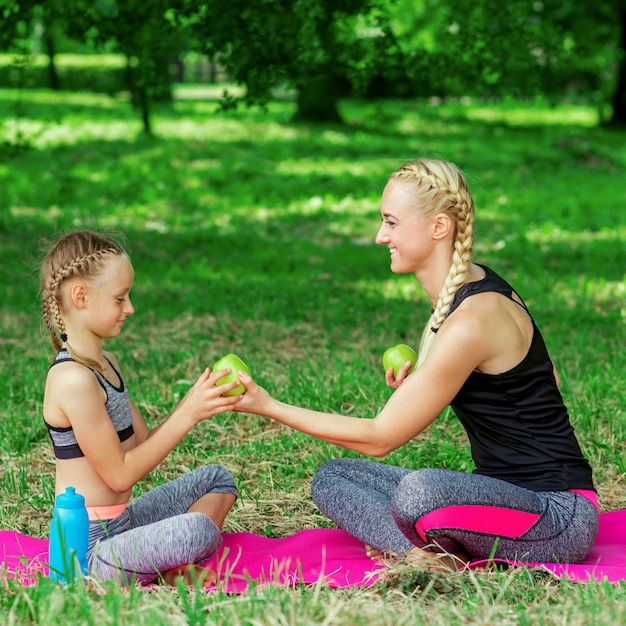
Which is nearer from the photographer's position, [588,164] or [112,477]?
[112,477]

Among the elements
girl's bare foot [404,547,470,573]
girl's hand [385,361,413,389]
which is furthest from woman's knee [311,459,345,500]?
girl's bare foot [404,547,470,573]

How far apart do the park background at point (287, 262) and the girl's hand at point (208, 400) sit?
0.64 meters

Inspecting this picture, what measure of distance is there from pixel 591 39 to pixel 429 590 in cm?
2236

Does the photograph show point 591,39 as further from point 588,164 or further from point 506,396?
point 506,396

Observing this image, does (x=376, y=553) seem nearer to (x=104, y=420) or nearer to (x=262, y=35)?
(x=104, y=420)

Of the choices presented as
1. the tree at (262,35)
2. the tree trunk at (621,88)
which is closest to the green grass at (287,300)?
the tree at (262,35)

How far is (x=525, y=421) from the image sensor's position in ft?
12.3

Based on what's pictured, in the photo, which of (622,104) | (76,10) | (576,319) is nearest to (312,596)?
(576,319)

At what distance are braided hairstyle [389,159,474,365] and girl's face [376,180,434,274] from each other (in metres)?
0.03

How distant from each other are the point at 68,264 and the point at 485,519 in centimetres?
178

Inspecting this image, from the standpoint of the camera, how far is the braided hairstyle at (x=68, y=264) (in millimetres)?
3688

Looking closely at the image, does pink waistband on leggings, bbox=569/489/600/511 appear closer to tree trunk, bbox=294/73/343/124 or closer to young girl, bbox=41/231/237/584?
young girl, bbox=41/231/237/584

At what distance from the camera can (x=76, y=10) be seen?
816cm

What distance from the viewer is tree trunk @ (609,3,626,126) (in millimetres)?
25375
